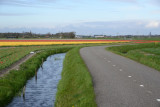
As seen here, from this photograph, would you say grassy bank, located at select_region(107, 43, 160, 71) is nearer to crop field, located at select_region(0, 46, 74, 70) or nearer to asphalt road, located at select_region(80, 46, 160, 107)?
asphalt road, located at select_region(80, 46, 160, 107)

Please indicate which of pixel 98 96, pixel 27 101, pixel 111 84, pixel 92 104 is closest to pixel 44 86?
pixel 27 101

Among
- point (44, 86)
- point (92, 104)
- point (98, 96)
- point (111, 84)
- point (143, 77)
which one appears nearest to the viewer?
point (92, 104)

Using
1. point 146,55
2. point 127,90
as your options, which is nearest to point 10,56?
point 146,55

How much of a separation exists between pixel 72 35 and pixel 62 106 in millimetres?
155873

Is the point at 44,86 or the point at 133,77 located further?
the point at 44,86

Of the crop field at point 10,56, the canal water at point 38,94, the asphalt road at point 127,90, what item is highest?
the asphalt road at point 127,90

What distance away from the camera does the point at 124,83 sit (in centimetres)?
1241

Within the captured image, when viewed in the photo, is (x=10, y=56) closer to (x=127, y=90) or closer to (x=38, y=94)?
(x=38, y=94)

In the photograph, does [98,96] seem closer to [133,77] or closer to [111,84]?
[111,84]

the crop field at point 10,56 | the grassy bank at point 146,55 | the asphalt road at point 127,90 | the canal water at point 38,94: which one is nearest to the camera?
the asphalt road at point 127,90

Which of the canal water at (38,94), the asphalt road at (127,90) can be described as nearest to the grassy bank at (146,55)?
the asphalt road at (127,90)

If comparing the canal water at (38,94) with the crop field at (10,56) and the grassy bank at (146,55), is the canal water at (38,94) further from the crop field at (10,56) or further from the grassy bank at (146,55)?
the grassy bank at (146,55)

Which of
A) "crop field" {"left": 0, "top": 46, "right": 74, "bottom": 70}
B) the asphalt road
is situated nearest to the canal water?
the asphalt road

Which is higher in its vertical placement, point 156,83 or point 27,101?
point 156,83
